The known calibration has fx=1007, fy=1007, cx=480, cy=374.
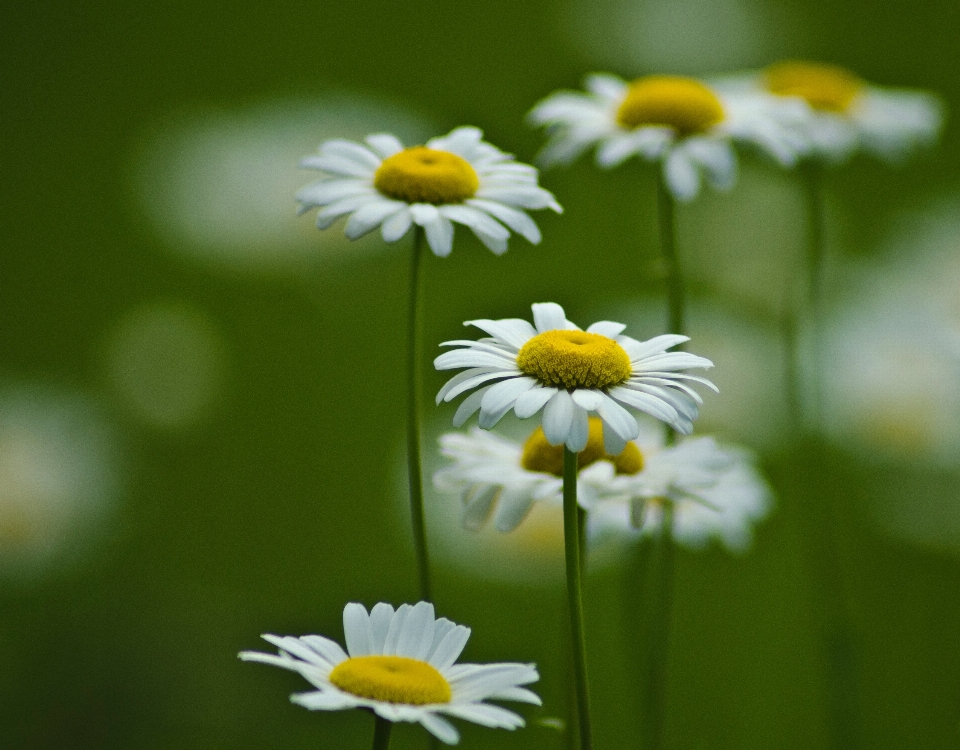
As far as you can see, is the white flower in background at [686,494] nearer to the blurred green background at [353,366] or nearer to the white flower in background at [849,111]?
the blurred green background at [353,366]

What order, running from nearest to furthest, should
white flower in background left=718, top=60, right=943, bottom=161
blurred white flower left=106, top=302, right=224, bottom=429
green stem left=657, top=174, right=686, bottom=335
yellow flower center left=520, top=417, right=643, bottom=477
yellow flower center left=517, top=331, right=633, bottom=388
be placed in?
1. yellow flower center left=517, top=331, right=633, bottom=388
2. yellow flower center left=520, top=417, right=643, bottom=477
3. green stem left=657, top=174, right=686, bottom=335
4. white flower in background left=718, top=60, right=943, bottom=161
5. blurred white flower left=106, top=302, right=224, bottom=429

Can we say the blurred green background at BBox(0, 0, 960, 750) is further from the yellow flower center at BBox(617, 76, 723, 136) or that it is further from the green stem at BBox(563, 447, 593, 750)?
the green stem at BBox(563, 447, 593, 750)

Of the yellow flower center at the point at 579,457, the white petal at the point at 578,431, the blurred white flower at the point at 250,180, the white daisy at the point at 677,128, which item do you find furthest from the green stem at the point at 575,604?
the blurred white flower at the point at 250,180

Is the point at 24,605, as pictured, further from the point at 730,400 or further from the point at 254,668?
the point at 730,400

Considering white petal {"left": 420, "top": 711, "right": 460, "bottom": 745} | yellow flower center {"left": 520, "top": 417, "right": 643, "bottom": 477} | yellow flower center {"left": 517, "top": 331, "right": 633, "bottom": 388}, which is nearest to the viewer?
white petal {"left": 420, "top": 711, "right": 460, "bottom": 745}

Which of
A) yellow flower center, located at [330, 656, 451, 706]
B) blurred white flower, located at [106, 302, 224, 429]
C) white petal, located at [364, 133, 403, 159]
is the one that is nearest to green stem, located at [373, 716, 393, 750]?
yellow flower center, located at [330, 656, 451, 706]

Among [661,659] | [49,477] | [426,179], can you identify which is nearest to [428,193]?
[426,179]

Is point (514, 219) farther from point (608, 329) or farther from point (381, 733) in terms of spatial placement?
point (381, 733)
